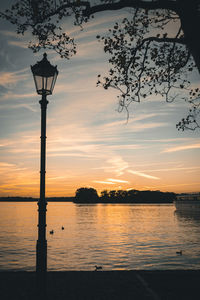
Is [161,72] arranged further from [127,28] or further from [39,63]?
[39,63]

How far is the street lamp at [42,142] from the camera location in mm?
7754

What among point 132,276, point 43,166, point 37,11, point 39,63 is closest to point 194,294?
point 132,276

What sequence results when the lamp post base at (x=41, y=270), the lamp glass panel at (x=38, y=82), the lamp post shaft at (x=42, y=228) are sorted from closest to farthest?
1. the lamp post base at (x=41, y=270)
2. the lamp post shaft at (x=42, y=228)
3. the lamp glass panel at (x=38, y=82)

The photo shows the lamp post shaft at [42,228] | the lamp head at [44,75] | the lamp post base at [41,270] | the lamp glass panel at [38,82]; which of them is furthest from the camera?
the lamp glass panel at [38,82]

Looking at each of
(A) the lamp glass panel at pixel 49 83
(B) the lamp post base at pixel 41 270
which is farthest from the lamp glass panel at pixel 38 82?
(B) the lamp post base at pixel 41 270

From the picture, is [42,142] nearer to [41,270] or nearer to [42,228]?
[42,228]

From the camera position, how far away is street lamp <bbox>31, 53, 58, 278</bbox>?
7.75 meters

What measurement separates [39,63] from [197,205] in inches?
4321

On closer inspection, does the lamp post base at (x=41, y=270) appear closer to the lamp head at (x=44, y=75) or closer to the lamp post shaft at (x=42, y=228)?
the lamp post shaft at (x=42, y=228)

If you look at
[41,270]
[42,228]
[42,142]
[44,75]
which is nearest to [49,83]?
[44,75]

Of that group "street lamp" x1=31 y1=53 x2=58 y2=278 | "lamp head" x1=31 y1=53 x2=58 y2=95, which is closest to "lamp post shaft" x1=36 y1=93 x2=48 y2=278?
"street lamp" x1=31 y1=53 x2=58 y2=278

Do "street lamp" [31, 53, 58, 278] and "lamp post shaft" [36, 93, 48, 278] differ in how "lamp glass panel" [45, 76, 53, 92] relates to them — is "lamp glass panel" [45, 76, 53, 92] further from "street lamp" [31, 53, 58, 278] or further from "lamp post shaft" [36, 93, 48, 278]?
"lamp post shaft" [36, 93, 48, 278]

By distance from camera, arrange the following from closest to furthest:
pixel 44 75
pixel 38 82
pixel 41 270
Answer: pixel 41 270 < pixel 44 75 < pixel 38 82

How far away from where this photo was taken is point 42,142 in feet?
28.0
